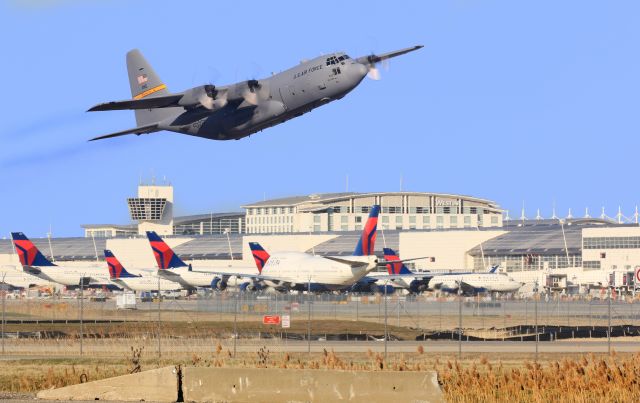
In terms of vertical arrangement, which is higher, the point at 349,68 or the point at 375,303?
the point at 349,68

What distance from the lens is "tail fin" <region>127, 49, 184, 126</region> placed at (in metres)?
82.1

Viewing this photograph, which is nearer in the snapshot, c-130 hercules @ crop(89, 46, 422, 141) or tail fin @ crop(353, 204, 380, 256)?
c-130 hercules @ crop(89, 46, 422, 141)

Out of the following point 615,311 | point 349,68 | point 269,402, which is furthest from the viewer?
point 615,311

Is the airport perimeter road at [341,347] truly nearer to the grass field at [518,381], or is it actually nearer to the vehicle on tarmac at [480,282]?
the grass field at [518,381]

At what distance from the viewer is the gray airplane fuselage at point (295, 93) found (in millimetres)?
63613

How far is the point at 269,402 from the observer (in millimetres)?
32969

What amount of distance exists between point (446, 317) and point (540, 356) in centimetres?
4047

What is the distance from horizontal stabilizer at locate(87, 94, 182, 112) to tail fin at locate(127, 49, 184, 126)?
447 inches

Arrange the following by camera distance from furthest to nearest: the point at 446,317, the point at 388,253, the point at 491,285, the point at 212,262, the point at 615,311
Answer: the point at 212,262, the point at 388,253, the point at 491,285, the point at 615,311, the point at 446,317

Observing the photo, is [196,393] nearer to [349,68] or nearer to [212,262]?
[349,68]

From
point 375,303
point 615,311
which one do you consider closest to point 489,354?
point 615,311

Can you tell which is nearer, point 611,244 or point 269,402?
point 269,402

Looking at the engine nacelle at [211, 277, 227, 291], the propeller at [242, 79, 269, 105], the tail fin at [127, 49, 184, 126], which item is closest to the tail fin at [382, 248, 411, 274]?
the engine nacelle at [211, 277, 227, 291]

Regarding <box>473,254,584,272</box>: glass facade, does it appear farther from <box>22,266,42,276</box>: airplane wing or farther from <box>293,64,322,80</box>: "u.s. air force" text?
<box>293,64,322,80</box>: "u.s. air force" text
